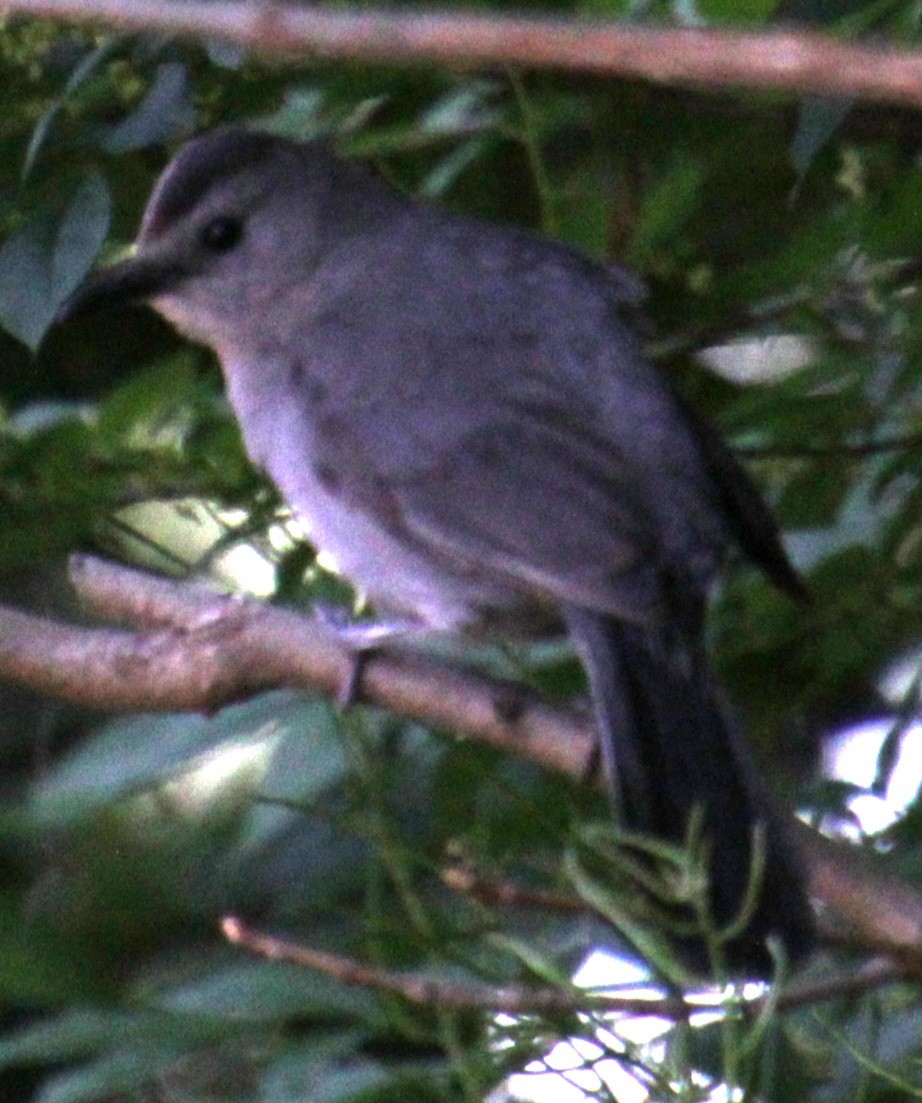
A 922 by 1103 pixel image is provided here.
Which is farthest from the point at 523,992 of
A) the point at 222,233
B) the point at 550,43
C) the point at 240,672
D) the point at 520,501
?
the point at 222,233

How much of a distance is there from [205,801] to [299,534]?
98 centimetres

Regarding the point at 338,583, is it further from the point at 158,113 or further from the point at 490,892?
the point at 490,892

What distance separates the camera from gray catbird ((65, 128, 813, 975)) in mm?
2527

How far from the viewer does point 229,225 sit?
3.58 metres

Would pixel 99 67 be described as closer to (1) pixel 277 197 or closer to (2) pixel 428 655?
(2) pixel 428 655

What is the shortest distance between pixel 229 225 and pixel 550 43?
9.33ft

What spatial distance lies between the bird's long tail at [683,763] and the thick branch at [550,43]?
5.32 ft

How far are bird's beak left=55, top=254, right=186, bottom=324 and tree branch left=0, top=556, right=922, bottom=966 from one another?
2.56 feet

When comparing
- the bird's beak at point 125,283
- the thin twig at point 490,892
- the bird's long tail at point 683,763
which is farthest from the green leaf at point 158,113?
the thin twig at point 490,892

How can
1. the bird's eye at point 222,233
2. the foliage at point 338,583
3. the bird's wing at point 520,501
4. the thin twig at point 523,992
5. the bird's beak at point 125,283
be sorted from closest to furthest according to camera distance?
the thin twig at point 523,992 < the foliage at point 338,583 < the bird's wing at point 520,501 < the bird's beak at point 125,283 < the bird's eye at point 222,233

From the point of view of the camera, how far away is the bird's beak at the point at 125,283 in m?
3.18

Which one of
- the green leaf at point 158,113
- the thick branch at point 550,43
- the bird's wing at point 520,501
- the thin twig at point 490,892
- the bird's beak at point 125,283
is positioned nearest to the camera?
the thick branch at point 550,43

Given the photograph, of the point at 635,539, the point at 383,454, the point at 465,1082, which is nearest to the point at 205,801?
the point at 383,454

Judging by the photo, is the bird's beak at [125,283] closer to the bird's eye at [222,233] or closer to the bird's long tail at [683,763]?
the bird's eye at [222,233]
